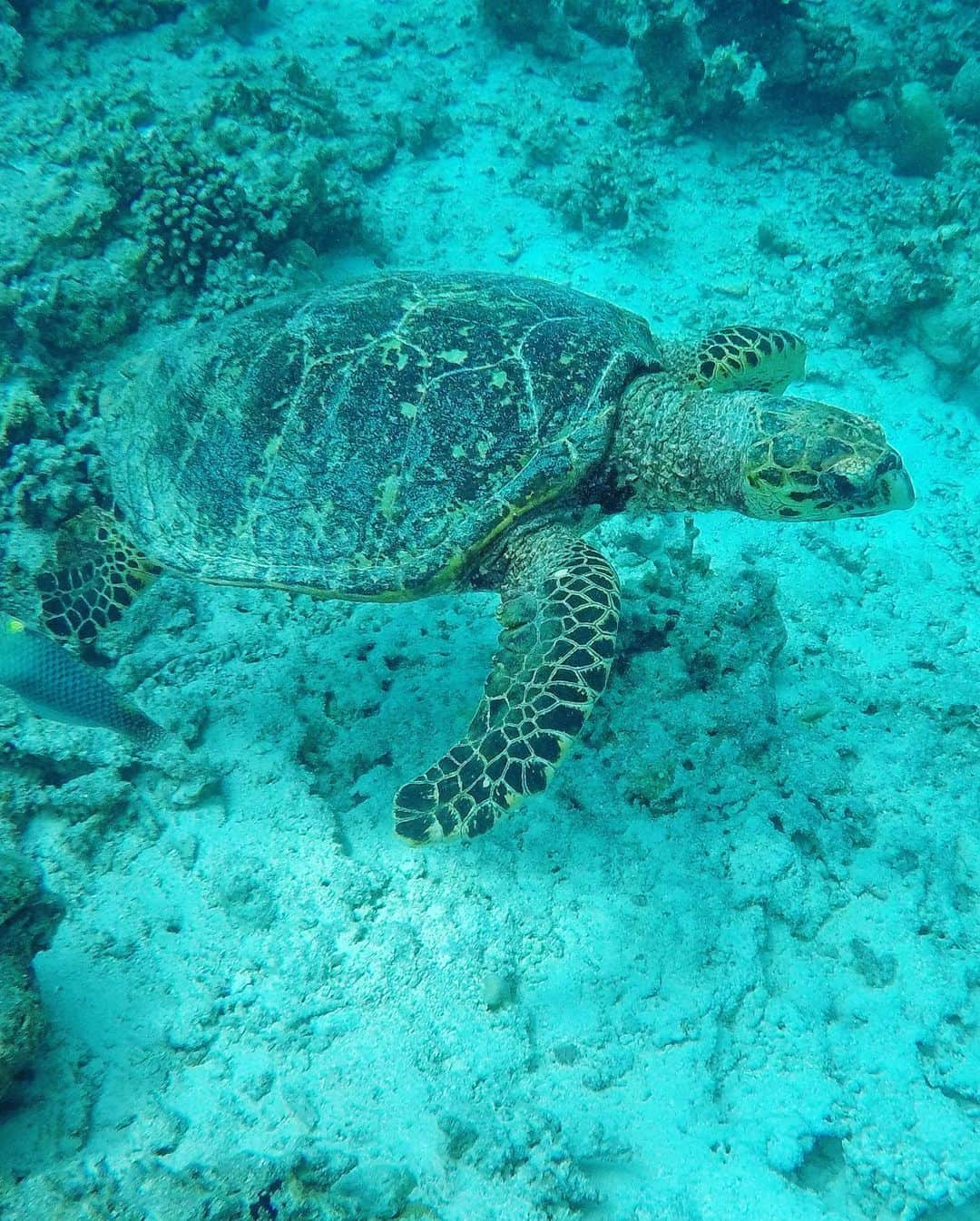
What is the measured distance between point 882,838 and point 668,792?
98cm

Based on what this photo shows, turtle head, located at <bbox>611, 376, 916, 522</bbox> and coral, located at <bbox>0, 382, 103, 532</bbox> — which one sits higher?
turtle head, located at <bbox>611, 376, 916, 522</bbox>

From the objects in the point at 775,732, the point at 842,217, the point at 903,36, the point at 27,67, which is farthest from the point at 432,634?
the point at 903,36

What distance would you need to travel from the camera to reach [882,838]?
3.03m

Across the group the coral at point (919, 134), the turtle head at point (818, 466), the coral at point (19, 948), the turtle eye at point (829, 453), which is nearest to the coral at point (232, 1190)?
the coral at point (19, 948)

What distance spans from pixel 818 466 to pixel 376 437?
1938mm

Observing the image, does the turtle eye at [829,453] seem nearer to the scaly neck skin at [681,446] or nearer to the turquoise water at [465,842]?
the scaly neck skin at [681,446]

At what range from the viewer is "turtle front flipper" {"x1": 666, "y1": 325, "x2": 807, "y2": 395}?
379 centimetres

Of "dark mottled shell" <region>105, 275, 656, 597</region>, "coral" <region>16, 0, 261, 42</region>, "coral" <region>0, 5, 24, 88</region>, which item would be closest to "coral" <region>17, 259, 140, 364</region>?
"dark mottled shell" <region>105, 275, 656, 597</region>

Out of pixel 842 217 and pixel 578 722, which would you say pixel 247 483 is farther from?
pixel 842 217

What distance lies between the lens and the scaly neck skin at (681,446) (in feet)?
10.3

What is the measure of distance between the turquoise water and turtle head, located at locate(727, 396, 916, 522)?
2.49ft

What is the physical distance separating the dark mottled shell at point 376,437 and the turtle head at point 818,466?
714 mm

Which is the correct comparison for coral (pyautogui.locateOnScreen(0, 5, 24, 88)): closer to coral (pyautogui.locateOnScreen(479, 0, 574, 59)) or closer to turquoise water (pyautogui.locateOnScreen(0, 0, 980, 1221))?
turquoise water (pyautogui.locateOnScreen(0, 0, 980, 1221))

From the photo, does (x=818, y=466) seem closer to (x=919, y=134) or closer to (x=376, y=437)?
(x=376, y=437)
